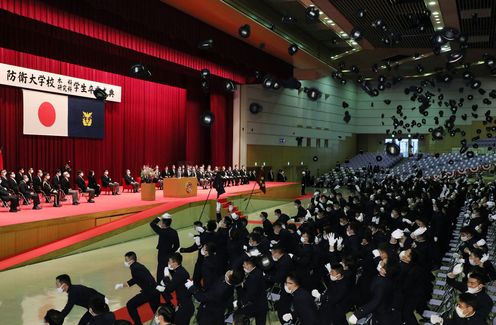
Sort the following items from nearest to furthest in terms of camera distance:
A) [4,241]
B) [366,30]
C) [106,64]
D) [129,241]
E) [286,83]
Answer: [4,241] < [129,241] < [106,64] < [366,30] < [286,83]

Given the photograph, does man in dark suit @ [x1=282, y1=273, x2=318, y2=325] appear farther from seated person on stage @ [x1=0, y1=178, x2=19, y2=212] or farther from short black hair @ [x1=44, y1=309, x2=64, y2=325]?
seated person on stage @ [x1=0, y1=178, x2=19, y2=212]

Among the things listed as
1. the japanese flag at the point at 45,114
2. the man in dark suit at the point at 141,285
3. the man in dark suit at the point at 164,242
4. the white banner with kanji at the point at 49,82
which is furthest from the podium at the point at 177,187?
the man in dark suit at the point at 141,285

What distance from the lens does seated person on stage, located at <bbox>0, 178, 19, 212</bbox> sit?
39.3 ft

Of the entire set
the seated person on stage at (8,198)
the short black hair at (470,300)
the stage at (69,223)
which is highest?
the seated person on stage at (8,198)

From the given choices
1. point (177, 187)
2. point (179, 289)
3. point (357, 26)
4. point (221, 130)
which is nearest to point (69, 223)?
point (177, 187)

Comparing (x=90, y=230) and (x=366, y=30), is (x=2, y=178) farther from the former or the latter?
(x=366, y=30)

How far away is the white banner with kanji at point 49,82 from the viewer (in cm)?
1488

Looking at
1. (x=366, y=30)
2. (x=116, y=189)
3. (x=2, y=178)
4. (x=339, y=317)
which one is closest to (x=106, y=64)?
(x=116, y=189)

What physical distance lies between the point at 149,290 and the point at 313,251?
2.45 metres

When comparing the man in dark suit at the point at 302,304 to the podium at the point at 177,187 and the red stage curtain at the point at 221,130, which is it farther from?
the red stage curtain at the point at 221,130

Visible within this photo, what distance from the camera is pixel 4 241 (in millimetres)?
9992

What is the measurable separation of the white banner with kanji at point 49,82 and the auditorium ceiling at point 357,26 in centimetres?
519

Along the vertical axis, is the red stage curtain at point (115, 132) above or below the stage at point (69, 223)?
above

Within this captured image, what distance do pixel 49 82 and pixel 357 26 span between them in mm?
11858
